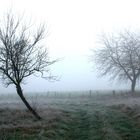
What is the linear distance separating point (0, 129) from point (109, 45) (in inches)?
1666

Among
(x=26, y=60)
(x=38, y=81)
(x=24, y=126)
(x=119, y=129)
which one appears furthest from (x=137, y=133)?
(x=38, y=81)

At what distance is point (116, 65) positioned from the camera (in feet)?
181

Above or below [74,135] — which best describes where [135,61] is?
above

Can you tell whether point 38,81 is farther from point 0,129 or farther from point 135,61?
point 0,129

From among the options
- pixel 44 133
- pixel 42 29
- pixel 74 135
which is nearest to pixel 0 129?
pixel 44 133

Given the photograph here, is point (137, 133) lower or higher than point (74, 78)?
lower

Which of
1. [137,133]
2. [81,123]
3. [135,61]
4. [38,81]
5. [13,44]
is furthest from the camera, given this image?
[38,81]

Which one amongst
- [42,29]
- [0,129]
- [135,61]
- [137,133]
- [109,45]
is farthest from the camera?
[109,45]

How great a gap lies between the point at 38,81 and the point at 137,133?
115 metres

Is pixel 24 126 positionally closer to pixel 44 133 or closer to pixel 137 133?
pixel 44 133

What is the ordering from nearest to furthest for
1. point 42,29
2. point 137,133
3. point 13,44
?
point 137,133, point 13,44, point 42,29

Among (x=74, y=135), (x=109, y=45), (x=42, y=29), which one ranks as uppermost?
(x=109, y=45)

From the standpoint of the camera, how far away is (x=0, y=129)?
17641mm

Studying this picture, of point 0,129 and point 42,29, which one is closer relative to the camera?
point 0,129
